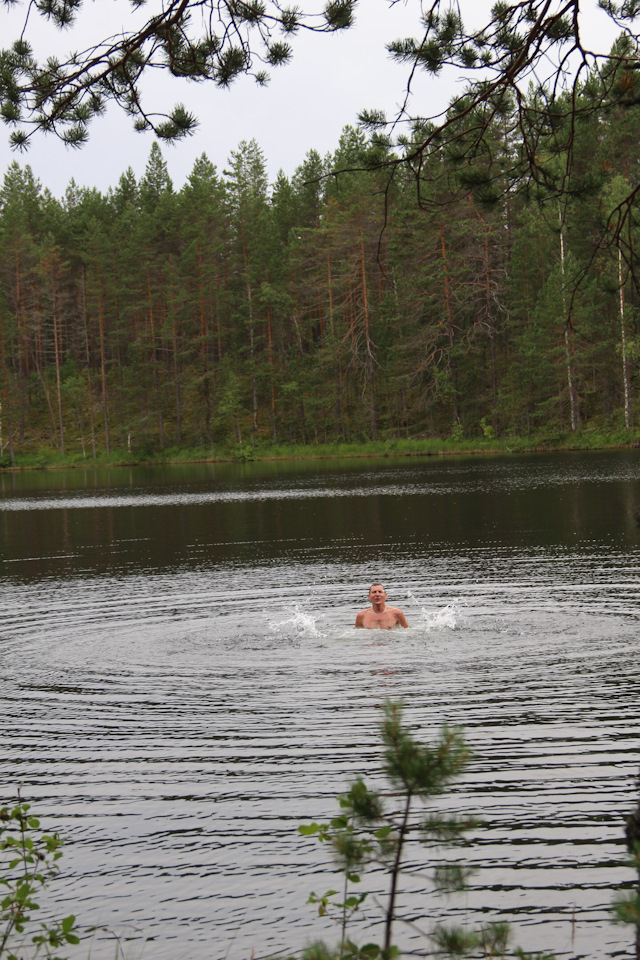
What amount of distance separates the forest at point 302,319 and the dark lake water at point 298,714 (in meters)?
36.4

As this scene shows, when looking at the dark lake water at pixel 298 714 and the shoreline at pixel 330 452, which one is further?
the shoreline at pixel 330 452

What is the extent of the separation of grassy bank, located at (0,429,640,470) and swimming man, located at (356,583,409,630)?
48.7 m

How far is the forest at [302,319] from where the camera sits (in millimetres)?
64875

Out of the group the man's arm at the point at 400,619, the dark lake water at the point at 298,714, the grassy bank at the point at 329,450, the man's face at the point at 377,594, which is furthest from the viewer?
the grassy bank at the point at 329,450

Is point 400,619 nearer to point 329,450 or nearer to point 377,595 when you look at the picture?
point 377,595

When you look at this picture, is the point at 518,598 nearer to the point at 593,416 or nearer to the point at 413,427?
the point at 593,416

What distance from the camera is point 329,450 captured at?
252 ft

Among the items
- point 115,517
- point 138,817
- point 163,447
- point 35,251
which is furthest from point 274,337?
point 138,817

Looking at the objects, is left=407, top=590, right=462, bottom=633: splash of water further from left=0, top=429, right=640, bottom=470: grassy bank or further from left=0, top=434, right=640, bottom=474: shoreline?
left=0, top=429, right=640, bottom=470: grassy bank

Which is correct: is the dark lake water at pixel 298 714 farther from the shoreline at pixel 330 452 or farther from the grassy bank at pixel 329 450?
the grassy bank at pixel 329 450

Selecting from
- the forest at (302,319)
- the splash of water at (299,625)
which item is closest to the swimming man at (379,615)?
the splash of water at (299,625)

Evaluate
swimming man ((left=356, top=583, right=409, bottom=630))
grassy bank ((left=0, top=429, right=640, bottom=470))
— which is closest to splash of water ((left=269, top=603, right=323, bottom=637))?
swimming man ((left=356, top=583, right=409, bottom=630))

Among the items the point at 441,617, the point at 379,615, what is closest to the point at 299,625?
the point at 379,615

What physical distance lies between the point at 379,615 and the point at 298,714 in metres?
4.36
